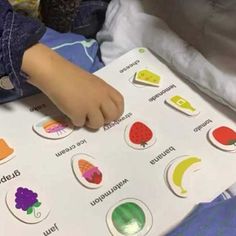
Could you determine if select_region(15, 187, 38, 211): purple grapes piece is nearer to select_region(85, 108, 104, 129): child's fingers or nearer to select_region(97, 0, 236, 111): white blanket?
select_region(85, 108, 104, 129): child's fingers

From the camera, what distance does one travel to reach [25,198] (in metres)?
0.46

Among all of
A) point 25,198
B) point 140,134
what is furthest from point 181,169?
point 25,198

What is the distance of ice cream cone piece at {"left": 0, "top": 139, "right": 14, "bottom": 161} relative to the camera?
496 mm

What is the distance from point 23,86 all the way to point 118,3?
0.21 metres

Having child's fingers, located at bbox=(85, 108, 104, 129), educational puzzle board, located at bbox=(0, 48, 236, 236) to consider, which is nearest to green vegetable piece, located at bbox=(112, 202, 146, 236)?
educational puzzle board, located at bbox=(0, 48, 236, 236)

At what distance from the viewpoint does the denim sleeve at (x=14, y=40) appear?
519 millimetres

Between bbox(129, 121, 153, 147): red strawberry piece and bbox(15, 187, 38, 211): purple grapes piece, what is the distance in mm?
127

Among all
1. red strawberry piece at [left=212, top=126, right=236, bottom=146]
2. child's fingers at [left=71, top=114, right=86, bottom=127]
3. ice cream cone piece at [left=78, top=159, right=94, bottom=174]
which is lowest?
ice cream cone piece at [left=78, top=159, right=94, bottom=174]

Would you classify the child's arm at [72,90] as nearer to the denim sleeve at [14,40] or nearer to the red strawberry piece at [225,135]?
the denim sleeve at [14,40]

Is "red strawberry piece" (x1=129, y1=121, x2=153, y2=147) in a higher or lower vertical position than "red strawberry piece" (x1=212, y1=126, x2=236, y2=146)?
lower

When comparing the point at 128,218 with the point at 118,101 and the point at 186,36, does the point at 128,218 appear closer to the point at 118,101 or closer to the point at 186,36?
the point at 118,101

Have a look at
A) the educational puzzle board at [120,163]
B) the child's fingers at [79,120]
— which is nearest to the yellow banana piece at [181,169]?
the educational puzzle board at [120,163]

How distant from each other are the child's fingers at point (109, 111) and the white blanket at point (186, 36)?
12 cm

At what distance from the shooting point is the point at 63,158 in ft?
1.66
